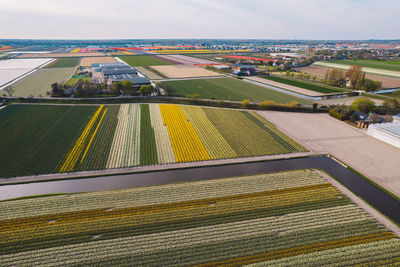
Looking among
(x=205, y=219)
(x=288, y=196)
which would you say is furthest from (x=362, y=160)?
(x=205, y=219)

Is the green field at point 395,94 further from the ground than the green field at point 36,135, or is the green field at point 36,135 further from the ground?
the green field at point 395,94

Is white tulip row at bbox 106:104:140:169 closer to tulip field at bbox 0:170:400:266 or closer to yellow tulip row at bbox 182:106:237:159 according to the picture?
tulip field at bbox 0:170:400:266

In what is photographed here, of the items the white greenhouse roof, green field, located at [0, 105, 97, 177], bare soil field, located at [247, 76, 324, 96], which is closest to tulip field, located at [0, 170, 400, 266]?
green field, located at [0, 105, 97, 177]

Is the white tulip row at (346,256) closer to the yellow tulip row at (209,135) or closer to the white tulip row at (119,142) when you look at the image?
the yellow tulip row at (209,135)

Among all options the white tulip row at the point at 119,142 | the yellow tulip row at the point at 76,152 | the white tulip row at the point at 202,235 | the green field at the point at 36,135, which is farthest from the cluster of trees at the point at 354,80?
the yellow tulip row at the point at 76,152

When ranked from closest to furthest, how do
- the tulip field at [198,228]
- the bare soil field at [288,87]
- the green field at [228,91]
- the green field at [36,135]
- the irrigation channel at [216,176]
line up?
the tulip field at [198,228] → the irrigation channel at [216,176] → the green field at [36,135] → the green field at [228,91] → the bare soil field at [288,87]

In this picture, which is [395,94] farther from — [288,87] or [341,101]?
[288,87]
